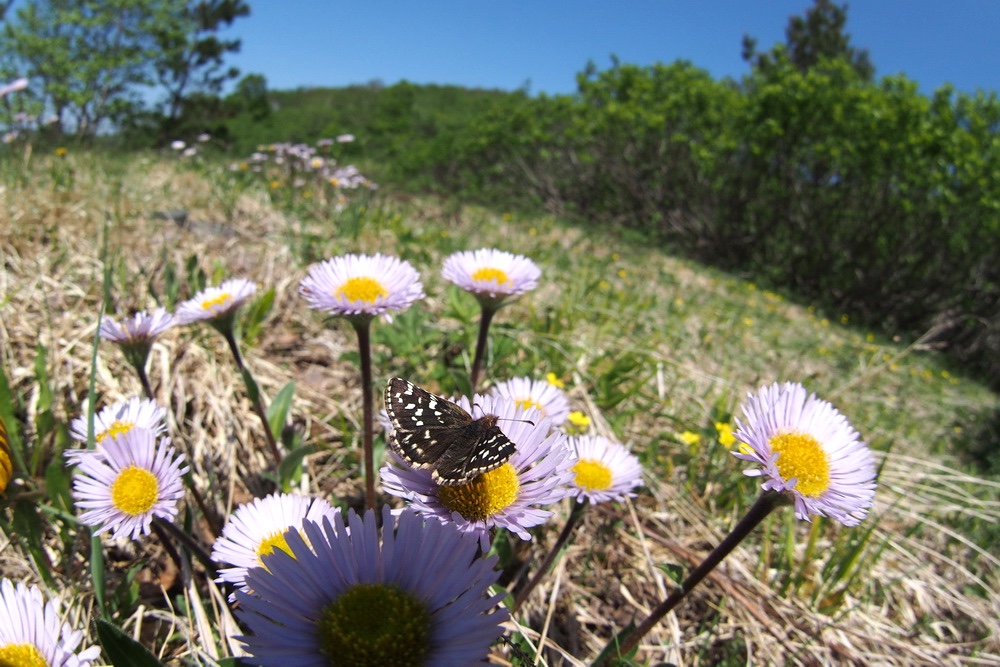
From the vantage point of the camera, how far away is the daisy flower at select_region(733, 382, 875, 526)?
103 centimetres

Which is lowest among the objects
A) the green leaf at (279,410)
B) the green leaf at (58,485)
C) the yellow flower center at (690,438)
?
the green leaf at (58,485)

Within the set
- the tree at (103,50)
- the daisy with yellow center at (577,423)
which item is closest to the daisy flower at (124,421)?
the daisy with yellow center at (577,423)

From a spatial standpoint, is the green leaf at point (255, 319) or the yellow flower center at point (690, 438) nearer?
the yellow flower center at point (690, 438)

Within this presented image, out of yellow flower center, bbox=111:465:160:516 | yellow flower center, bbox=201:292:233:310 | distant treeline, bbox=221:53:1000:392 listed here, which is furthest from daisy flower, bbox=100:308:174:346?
distant treeline, bbox=221:53:1000:392

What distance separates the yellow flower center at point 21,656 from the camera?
2.88 ft

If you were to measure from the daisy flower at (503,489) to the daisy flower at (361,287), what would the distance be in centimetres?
48

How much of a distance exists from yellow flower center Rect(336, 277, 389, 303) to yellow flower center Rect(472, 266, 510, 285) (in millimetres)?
304

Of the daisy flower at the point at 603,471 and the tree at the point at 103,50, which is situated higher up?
the tree at the point at 103,50

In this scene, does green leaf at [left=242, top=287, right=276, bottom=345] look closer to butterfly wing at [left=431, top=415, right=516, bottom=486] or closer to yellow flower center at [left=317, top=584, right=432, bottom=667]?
butterfly wing at [left=431, top=415, right=516, bottom=486]

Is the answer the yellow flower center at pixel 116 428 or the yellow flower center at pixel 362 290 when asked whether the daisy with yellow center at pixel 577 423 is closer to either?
the yellow flower center at pixel 362 290

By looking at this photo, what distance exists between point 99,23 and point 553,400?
2527cm

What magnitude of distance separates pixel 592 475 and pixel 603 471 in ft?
0.13

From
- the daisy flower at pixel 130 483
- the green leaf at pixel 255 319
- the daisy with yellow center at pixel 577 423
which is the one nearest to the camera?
the daisy flower at pixel 130 483

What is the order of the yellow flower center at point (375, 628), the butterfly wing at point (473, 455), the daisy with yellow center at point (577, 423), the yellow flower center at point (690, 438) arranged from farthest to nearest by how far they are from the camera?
the yellow flower center at point (690, 438)
the daisy with yellow center at point (577, 423)
the butterfly wing at point (473, 455)
the yellow flower center at point (375, 628)
